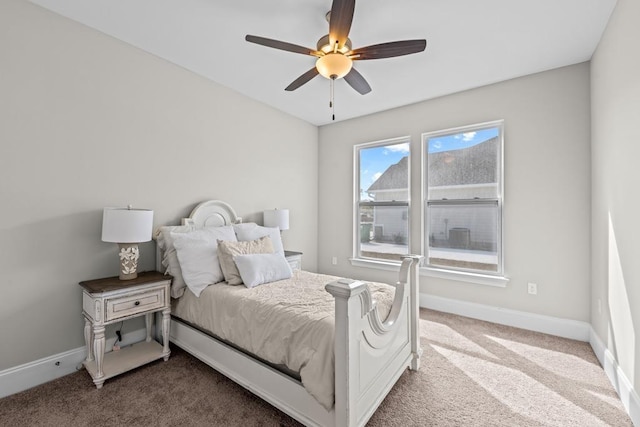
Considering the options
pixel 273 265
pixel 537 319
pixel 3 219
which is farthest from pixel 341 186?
pixel 3 219

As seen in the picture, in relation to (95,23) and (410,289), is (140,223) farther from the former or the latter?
(410,289)

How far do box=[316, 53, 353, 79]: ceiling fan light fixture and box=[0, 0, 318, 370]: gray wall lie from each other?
1.70 m

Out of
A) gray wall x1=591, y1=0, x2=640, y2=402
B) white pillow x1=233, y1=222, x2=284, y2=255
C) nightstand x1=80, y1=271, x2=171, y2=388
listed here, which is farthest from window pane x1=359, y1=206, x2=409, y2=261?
nightstand x1=80, y1=271, x2=171, y2=388

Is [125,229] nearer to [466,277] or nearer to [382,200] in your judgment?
[382,200]

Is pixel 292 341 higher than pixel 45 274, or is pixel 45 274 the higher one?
pixel 45 274

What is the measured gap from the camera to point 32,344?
2.04 metres

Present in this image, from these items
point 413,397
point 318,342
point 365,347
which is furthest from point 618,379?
point 318,342

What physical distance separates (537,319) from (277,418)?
2.88 meters

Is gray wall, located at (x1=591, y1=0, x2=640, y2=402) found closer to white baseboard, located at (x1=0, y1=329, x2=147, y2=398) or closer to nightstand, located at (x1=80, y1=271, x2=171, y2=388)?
nightstand, located at (x1=80, y1=271, x2=171, y2=388)

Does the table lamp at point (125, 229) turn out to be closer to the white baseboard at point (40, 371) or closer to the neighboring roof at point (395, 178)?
the white baseboard at point (40, 371)

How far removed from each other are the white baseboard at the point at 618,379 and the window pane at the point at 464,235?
1061 millimetres

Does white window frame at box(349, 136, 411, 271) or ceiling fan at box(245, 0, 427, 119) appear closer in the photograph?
ceiling fan at box(245, 0, 427, 119)

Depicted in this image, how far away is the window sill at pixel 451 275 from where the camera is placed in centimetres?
317

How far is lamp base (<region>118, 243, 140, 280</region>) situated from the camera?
2.25 m
